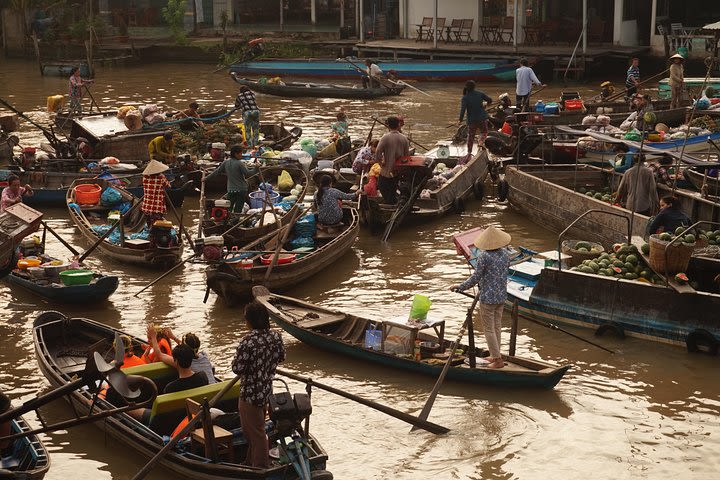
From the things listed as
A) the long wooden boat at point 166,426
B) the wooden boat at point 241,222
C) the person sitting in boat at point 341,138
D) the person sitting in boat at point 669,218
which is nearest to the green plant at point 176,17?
the person sitting in boat at point 341,138

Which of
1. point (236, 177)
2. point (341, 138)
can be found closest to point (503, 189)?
point (341, 138)

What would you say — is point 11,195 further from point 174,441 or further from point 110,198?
point 174,441

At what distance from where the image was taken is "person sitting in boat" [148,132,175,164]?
1772cm

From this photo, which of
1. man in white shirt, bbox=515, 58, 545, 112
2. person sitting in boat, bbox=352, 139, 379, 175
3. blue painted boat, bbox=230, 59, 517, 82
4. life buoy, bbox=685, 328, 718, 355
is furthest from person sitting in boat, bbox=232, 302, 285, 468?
blue painted boat, bbox=230, 59, 517, 82

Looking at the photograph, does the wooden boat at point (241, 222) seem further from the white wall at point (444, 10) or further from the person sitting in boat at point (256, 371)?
the white wall at point (444, 10)

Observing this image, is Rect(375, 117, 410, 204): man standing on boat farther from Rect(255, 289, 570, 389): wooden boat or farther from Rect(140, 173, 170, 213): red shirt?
Rect(255, 289, 570, 389): wooden boat

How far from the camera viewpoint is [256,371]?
8.16 metres

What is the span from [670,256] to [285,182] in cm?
800

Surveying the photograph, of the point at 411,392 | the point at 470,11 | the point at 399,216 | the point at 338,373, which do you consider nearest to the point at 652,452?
the point at 411,392

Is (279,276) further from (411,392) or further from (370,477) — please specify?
(370,477)

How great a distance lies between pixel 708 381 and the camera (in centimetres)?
1094

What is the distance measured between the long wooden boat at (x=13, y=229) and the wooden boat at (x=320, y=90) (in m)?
18.2

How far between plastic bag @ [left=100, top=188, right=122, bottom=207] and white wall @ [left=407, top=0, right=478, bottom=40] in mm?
20969

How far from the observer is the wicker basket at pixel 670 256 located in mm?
11180
